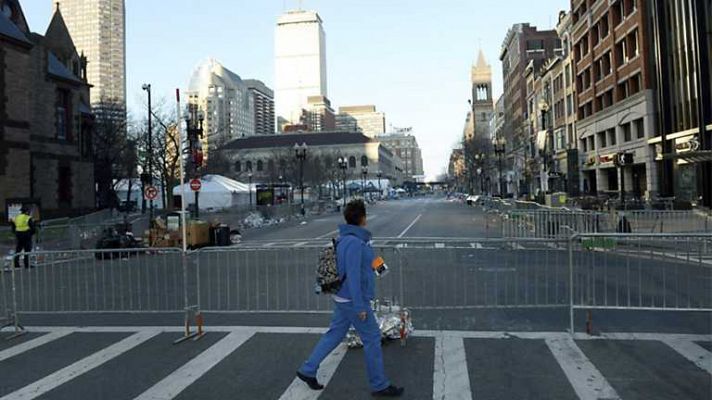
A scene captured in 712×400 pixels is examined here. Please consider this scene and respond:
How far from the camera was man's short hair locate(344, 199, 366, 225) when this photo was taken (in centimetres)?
560

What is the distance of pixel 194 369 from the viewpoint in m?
6.52

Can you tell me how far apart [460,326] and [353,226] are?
3446 mm

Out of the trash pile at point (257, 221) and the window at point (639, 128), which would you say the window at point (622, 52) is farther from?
the trash pile at point (257, 221)

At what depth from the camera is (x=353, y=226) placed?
5582 millimetres

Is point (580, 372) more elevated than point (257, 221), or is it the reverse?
point (257, 221)

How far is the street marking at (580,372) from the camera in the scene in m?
5.45

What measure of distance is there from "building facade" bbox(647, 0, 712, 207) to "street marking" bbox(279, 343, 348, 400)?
28.8 m

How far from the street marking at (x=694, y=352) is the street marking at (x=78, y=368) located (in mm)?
6556

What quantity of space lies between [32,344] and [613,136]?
51547 millimetres

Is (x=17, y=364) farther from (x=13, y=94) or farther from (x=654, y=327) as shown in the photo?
(x=13, y=94)

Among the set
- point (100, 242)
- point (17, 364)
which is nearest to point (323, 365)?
point (17, 364)

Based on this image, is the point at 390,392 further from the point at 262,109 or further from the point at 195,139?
the point at 262,109

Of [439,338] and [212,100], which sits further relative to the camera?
[212,100]

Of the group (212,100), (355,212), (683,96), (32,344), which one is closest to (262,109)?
(212,100)
